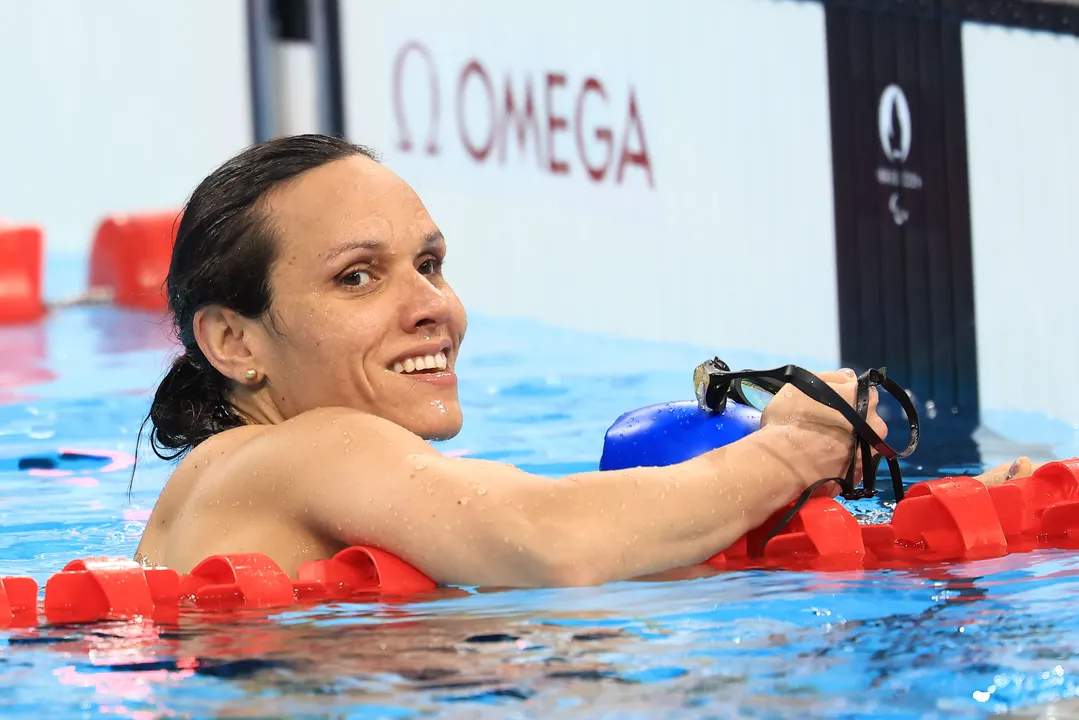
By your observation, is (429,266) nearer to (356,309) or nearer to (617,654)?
(356,309)

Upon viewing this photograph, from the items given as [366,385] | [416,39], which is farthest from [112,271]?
[366,385]

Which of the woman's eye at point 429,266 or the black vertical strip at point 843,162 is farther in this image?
the black vertical strip at point 843,162

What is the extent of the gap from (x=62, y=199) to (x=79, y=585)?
11235 mm

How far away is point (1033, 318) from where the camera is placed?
7.89 m

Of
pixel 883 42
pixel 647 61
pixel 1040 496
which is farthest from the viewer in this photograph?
pixel 647 61

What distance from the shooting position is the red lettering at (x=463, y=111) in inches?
364

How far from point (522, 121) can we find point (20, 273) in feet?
12.8

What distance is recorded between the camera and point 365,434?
236 cm

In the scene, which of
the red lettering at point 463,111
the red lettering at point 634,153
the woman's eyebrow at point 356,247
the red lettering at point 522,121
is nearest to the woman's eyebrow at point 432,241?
the woman's eyebrow at point 356,247

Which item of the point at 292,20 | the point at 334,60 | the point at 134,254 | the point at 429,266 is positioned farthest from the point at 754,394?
the point at 292,20

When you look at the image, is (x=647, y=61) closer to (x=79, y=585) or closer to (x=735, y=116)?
(x=735, y=116)

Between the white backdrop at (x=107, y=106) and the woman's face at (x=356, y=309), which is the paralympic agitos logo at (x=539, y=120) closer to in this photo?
the white backdrop at (x=107, y=106)

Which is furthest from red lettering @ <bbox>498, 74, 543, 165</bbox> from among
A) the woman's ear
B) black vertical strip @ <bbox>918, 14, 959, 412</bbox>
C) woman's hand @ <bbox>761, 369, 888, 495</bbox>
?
woman's hand @ <bbox>761, 369, 888, 495</bbox>

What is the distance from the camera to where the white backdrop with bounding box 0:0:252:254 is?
1245cm
